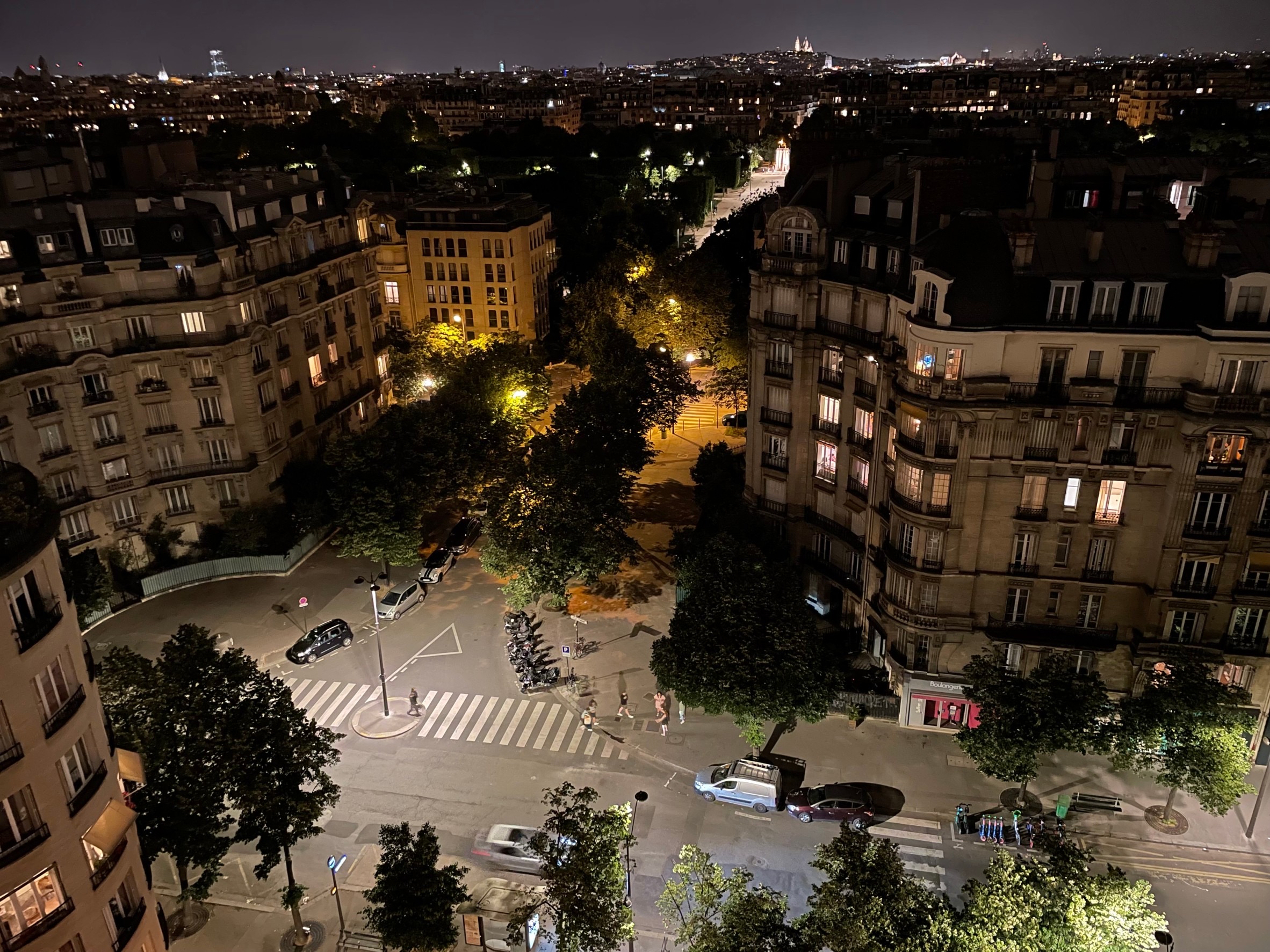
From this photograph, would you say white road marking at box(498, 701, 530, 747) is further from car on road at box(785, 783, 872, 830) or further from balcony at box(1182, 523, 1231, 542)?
balcony at box(1182, 523, 1231, 542)

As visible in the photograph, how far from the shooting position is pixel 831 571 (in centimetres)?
6016

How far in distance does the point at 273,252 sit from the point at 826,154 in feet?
139

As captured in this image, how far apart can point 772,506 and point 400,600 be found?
27.0 m

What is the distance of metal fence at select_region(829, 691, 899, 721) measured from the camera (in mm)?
52906

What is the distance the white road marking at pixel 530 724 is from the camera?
52.6 meters

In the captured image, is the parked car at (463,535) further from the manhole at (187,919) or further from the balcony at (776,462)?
the manhole at (187,919)

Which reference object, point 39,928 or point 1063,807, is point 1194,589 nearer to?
point 1063,807

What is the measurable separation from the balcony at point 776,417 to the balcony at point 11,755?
149 ft

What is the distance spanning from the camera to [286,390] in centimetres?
7381

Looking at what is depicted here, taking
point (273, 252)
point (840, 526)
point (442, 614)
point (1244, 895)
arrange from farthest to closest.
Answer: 1. point (273, 252)
2. point (442, 614)
3. point (840, 526)
4. point (1244, 895)

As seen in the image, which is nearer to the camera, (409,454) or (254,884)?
(254,884)

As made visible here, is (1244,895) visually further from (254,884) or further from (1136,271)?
(254,884)

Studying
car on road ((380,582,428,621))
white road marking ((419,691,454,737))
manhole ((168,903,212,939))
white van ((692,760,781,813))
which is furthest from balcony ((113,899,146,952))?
car on road ((380,582,428,621))

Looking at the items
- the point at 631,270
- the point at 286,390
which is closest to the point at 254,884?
the point at 286,390
